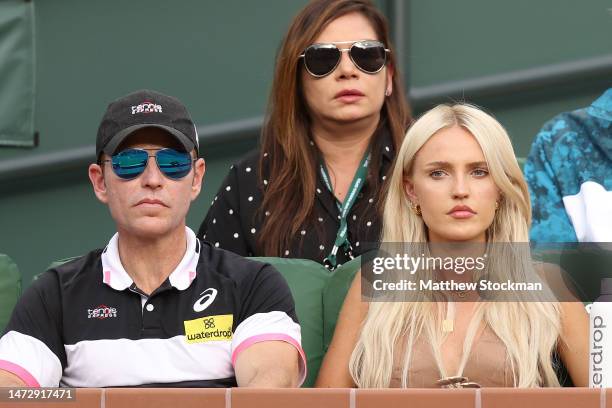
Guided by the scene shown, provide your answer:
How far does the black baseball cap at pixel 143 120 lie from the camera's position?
3.09 m

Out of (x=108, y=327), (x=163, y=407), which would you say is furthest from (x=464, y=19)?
(x=163, y=407)

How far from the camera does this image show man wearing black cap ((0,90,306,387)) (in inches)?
117

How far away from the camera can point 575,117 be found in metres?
3.79

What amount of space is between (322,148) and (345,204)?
246mm

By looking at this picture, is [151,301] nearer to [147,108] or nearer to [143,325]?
[143,325]

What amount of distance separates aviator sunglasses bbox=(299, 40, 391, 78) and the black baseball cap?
2.69ft

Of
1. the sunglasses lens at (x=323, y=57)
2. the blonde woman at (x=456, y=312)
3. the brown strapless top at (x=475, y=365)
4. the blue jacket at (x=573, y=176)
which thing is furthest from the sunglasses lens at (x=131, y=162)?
the blue jacket at (x=573, y=176)

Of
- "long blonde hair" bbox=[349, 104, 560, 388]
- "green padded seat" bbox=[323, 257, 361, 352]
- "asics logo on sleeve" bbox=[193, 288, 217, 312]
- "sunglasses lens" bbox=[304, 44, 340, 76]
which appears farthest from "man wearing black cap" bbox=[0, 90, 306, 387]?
"sunglasses lens" bbox=[304, 44, 340, 76]

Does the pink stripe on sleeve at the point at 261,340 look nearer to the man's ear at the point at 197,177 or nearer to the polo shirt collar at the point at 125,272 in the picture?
the polo shirt collar at the point at 125,272

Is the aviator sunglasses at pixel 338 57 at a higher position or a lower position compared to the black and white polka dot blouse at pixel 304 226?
higher

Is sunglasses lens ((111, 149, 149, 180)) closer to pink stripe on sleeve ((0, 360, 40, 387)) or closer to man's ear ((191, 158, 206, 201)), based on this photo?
man's ear ((191, 158, 206, 201))

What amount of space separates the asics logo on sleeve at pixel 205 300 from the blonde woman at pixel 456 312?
34 centimetres

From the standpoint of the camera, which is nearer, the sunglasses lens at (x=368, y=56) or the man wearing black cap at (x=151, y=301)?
the man wearing black cap at (x=151, y=301)

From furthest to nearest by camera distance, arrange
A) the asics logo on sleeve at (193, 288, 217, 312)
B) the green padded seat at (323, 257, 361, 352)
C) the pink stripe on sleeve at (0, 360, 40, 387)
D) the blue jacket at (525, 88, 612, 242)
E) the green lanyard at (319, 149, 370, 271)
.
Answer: the green lanyard at (319, 149, 370, 271) → the blue jacket at (525, 88, 612, 242) → the green padded seat at (323, 257, 361, 352) → the asics logo on sleeve at (193, 288, 217, 312) → the pink stripe on sleeve at (0, 360, 40, 387)
